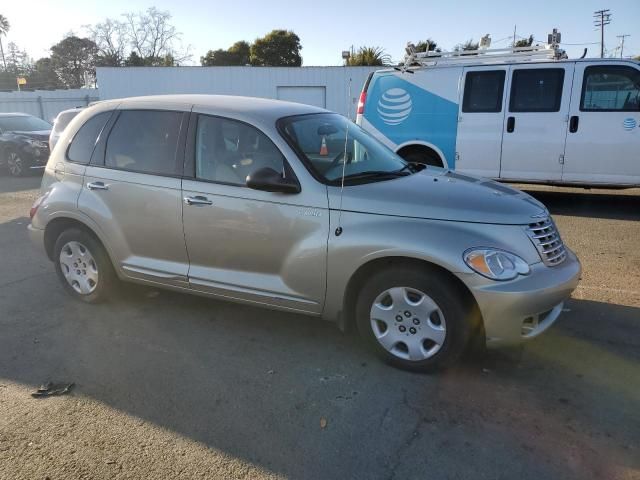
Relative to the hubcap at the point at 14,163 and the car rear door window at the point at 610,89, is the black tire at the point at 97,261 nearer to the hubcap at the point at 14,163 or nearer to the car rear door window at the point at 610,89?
the car rear door window at the point at 610,89

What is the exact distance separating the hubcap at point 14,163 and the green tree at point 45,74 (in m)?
62.0

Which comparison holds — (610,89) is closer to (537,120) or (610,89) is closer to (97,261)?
(537,120)

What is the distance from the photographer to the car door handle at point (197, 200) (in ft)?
12.6

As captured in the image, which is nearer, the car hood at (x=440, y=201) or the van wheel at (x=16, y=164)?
the car hood at (x=440, y=201)

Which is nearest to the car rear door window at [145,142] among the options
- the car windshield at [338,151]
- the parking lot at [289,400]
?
the car windshield at [338,151]

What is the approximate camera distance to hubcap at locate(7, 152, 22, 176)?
1410 centimetres

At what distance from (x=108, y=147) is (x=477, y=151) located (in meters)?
5.86

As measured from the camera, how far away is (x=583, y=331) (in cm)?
402

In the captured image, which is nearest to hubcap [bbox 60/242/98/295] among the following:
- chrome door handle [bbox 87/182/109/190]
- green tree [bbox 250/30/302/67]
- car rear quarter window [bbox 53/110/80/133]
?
chrome door handle [bbox 87/182/109/190]

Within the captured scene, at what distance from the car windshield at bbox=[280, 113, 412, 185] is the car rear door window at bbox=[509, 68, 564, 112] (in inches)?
176

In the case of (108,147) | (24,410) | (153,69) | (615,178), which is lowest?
(24,410)

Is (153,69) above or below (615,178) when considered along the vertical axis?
above

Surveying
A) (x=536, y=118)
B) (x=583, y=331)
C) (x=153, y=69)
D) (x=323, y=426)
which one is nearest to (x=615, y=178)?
(x=536, y=118)

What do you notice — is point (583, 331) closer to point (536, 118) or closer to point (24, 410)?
point (24, 410)
